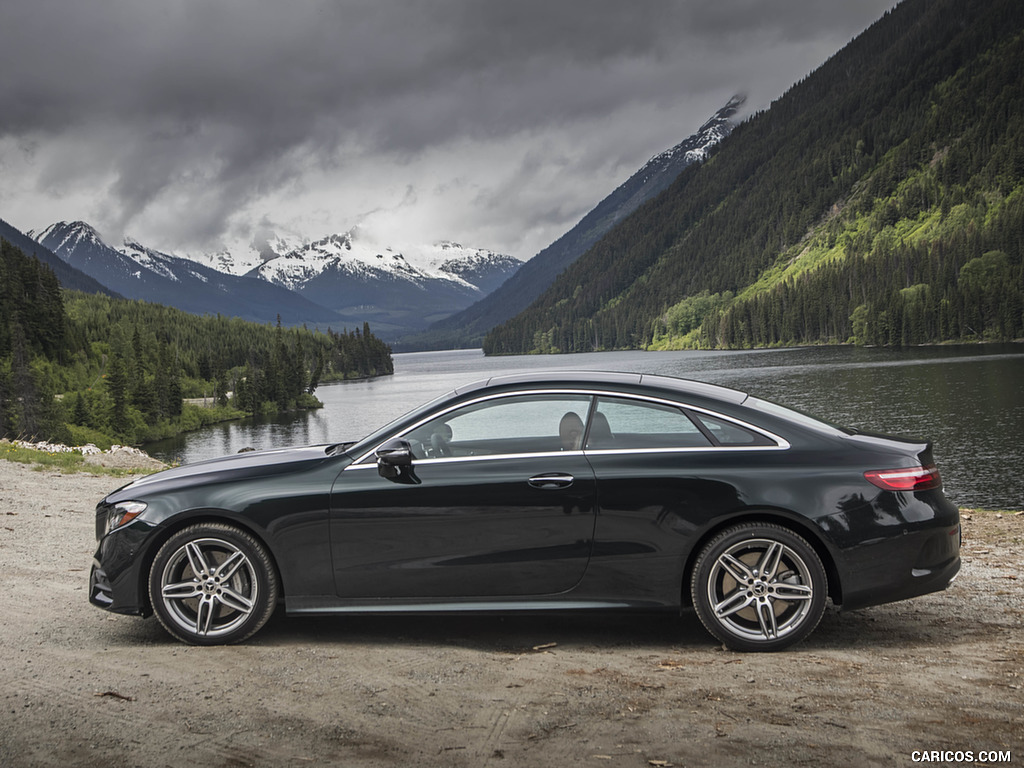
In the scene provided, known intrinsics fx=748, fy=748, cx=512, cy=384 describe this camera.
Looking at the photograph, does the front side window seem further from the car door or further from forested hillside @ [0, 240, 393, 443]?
forested hillside @ [0, 240, 393, 443]

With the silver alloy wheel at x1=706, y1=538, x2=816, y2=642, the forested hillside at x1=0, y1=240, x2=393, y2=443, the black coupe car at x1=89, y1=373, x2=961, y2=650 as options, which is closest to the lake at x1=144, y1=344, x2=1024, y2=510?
the black coupe car at x1=89, y1=373, x2=961, y2=650

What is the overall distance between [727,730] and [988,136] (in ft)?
673

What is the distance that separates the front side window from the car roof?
0.34 feet

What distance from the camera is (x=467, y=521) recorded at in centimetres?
474

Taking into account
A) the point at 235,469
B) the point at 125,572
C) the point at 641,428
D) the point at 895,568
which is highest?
the point at 641,428

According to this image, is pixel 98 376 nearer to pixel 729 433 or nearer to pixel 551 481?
pixel 551 481

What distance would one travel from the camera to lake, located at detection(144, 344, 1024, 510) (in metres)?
26.2

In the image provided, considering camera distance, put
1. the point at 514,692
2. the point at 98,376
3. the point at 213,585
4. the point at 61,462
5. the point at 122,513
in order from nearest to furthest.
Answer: the point at 514,692 → the point at 213,585 → the point at 122,513 → the point at 61,462 → the point at 98,376

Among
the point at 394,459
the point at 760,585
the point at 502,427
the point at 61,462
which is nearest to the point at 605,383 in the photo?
the point at 502,427

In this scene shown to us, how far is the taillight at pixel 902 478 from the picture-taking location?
458cm

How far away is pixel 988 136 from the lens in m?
169

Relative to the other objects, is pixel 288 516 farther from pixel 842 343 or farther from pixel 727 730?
pixel 842 343

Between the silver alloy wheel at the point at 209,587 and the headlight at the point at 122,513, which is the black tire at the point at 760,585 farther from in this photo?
the headlight at the point at 122,513

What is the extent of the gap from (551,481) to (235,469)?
2.17 meters
